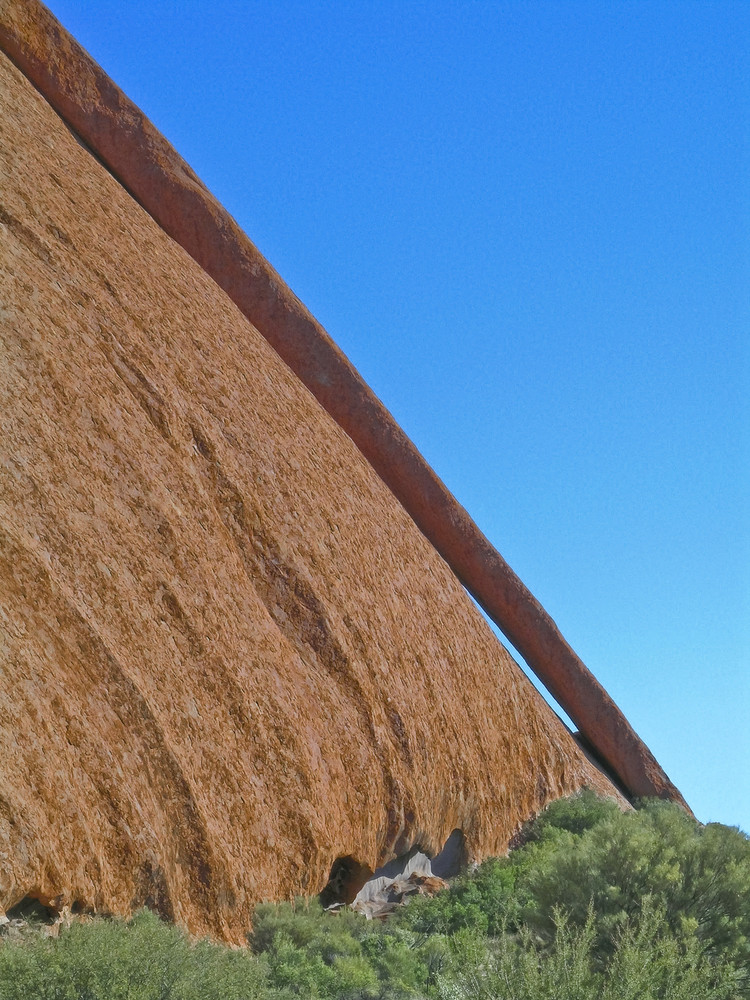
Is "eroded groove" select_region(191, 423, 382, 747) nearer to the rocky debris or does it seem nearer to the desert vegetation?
the rocky debris

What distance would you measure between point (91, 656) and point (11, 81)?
7730 mm

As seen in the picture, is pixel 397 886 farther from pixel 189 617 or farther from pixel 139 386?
pixel 139 386

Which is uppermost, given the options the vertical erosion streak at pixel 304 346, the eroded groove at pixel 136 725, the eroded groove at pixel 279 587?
the vertical erosion streak at pixel 304 346

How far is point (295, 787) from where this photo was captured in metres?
10.4

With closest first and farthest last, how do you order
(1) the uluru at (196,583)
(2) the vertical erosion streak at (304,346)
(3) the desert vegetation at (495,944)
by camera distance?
1. (3) the desert vegetation at (495,944)
2. (1) the uluru at (196,583)
3. (2) the vertical erosion streak at (304,346)

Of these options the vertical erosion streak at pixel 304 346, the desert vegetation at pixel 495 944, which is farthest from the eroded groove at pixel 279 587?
the vertical erosion streak at pixel 304 346

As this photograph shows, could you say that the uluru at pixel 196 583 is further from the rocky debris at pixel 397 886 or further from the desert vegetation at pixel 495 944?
the desert vegetation at pixel 495 944

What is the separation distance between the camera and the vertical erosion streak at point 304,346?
14.5 m

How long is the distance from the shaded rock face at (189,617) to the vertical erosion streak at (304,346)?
129 centimetres

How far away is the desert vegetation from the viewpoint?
22.0ft

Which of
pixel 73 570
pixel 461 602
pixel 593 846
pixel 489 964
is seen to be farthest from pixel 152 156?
pixel 489 964

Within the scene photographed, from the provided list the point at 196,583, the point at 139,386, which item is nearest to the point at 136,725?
the point at 196,583

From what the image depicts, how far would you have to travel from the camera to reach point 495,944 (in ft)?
33.7

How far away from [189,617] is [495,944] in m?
4.11
